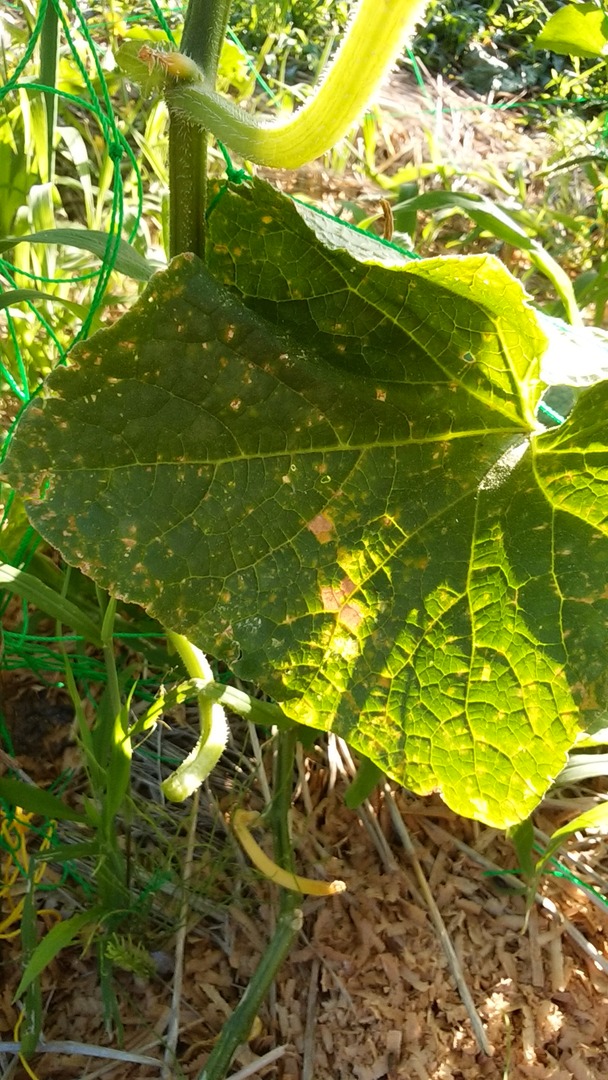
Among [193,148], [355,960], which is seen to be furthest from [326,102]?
[355,960]

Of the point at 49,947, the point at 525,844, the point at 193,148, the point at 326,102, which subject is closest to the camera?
the point at 326,102

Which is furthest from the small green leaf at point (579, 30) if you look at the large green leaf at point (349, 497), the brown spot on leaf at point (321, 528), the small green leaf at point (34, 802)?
the small green leaf at point (34, 802)

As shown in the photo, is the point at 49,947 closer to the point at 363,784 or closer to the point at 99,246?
the point at 363,784

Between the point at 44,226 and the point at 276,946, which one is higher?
the point at 44,226

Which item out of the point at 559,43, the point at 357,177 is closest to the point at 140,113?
the point at 357,177

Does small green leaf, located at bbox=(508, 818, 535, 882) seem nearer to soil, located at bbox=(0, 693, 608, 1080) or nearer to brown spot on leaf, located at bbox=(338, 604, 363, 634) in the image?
soil, located at bbox=(0, 693, 608, 1080)

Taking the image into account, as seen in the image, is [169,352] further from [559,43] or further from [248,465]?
[559,43]
